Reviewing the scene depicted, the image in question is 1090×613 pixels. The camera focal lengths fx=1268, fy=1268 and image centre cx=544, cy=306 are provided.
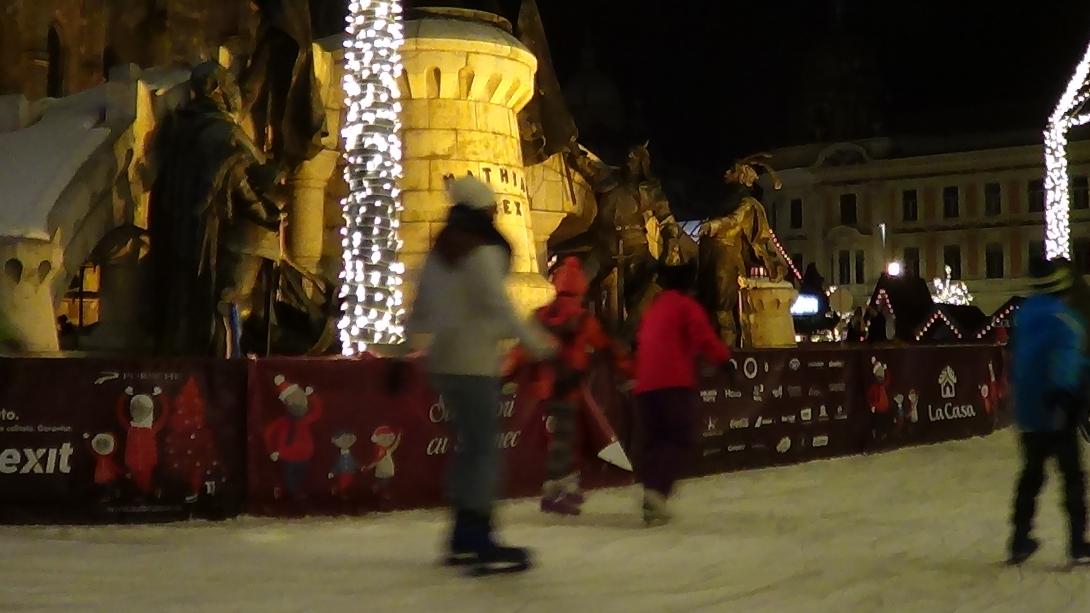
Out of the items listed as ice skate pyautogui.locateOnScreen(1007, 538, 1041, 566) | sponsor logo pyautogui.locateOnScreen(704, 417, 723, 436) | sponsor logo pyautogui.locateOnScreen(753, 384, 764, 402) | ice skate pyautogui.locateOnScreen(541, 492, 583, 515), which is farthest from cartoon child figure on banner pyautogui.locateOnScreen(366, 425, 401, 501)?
sponsor logo pyautogui.locateOnScreen(753, 384, 764, 402)

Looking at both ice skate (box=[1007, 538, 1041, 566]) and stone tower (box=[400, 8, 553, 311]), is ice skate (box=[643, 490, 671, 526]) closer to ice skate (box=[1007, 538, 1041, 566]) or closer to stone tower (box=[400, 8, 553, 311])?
→ ice skate (box=[1007, 538, 1041, 566])

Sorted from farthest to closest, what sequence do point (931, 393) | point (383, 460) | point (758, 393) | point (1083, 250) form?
point (1083, 250)
point (931, 393)
point (758, 393)
point (383, 460)

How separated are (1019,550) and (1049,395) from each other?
829mm

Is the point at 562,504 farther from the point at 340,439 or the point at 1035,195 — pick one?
the point at 1035,195

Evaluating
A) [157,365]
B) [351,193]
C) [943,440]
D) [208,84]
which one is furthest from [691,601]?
[943,440]

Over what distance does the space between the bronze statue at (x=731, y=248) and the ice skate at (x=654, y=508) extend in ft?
42.0

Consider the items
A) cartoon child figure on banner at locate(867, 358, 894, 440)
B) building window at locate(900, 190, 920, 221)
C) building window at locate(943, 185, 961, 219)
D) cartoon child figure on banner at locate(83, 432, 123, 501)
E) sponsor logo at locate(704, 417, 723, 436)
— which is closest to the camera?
cartoon child figure on banner at locate(83, 432, 123, 501)

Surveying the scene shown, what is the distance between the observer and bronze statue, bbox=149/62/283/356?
1105 centimetres

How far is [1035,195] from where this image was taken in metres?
61.5

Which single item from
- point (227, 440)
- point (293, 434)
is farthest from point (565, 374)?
point (227, 440)

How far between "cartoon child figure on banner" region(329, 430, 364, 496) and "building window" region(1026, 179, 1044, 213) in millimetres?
58447

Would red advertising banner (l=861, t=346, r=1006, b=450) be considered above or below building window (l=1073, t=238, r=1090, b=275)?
below

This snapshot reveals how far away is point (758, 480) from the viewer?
11.0m

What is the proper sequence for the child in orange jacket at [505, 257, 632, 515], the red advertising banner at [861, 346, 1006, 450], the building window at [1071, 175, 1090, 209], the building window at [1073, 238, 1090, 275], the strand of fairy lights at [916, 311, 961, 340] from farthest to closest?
1. the building window at [1073, 238, 1090, 275]
2. the building window at [1071, 175, 1090, 209]
3. the strand of fairy lights at [916, 311, 961, 340]
4. the red advertising banner at [861, 346, 1006, 450]
5. the child in orange jacket at [505, 257, 632, 515]
